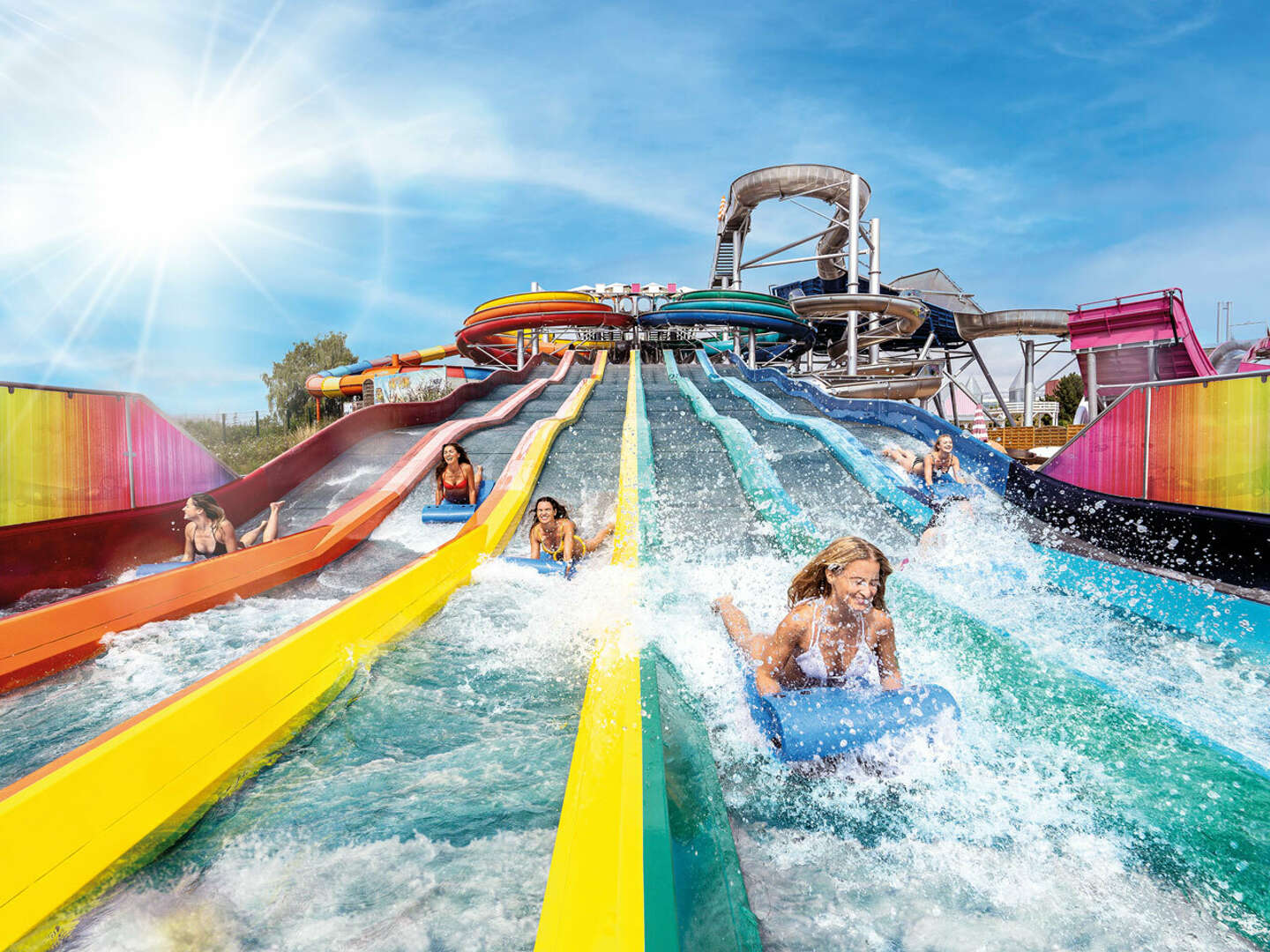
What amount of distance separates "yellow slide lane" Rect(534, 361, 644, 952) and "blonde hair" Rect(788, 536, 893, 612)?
720 mm

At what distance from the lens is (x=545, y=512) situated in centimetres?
465

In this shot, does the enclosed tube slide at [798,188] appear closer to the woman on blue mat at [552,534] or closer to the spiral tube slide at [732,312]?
the spiral tube slide at [732,312]

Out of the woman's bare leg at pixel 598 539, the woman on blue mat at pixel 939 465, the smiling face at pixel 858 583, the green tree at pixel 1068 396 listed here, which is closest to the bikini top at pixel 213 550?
the woman's bare leg at pixel 598 539

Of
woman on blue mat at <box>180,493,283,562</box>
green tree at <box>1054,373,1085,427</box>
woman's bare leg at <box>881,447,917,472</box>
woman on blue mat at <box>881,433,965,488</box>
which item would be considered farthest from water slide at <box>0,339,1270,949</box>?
green tree at <box>1054,373,1085,427</box>

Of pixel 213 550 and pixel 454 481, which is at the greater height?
pixel 454 481

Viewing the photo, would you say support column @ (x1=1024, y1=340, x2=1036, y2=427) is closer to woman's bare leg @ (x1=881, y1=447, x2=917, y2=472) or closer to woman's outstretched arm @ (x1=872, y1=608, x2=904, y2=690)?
woman's bare leg @ (x1=881, y1=447, x2=917, y2=472)

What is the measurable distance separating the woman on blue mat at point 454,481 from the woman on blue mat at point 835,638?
12.8 ft

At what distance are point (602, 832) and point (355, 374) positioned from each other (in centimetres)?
2425

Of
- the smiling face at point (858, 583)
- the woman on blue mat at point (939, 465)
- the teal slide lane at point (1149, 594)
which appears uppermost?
the woman on blue mat at point (939, 465)

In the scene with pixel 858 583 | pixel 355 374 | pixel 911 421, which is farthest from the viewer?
pixel 355 374

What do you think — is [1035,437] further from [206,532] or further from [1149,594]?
[206,532]

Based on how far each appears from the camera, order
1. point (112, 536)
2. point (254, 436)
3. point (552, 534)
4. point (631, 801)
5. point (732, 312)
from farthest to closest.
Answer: point (254, 436), point (732, 312), point (552, 534), point (112, 536), point (631, 801)

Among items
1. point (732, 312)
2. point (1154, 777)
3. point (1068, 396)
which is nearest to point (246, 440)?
point (732, 312)

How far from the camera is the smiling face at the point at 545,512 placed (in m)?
4.66
